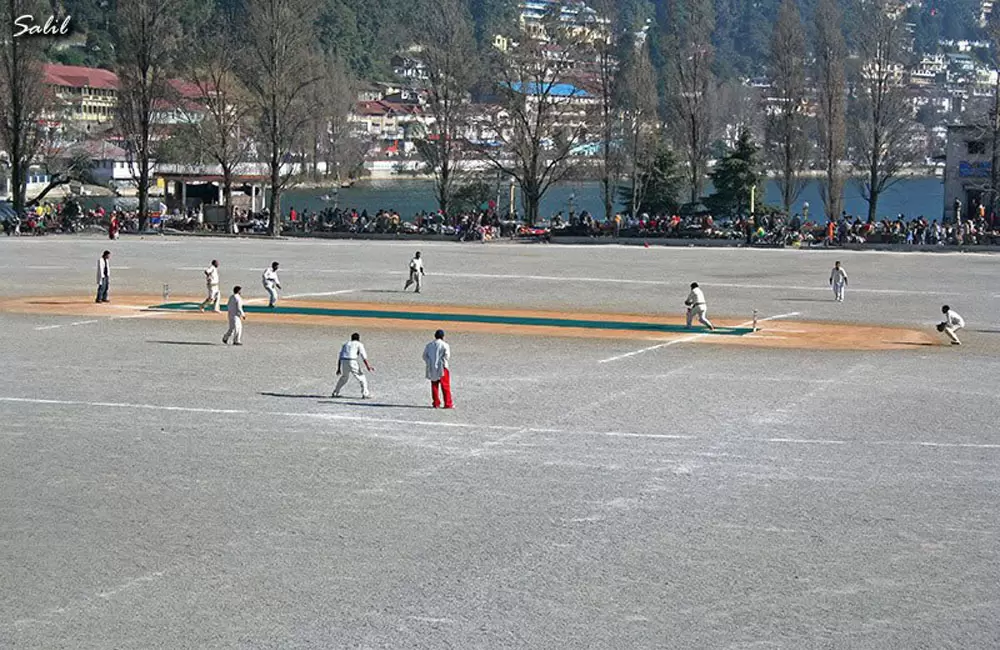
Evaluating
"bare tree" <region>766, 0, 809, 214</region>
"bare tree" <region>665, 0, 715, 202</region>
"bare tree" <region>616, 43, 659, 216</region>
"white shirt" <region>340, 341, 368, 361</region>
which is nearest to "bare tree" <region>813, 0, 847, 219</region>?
"bare tree" <region>766, 0, 809, 214</region>

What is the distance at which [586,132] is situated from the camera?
77.3m

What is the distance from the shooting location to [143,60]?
75.8m

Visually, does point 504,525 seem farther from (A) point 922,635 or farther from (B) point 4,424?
(B) point 4,424

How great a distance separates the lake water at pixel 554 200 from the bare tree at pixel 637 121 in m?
41.5

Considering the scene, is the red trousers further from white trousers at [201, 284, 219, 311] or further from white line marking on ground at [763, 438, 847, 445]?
white trousers at [201, 284, 219, 311]

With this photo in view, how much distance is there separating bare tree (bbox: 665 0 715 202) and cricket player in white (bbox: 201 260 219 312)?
45369mm

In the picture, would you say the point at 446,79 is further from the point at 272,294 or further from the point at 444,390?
the point at 444,390

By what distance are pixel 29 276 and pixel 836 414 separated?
3371cm

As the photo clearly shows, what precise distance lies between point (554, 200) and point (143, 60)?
88.3 meters

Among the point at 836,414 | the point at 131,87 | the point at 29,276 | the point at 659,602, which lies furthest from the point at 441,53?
the point at 659,602

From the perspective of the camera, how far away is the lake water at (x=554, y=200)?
13888cm

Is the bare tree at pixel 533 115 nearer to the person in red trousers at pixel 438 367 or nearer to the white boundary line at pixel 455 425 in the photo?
the person in red trousers at pixel 438 367

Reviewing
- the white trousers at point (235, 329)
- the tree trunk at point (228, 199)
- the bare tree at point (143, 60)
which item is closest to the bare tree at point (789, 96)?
the tree trunk at point (228, 199)

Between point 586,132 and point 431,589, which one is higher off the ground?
point 586,132
